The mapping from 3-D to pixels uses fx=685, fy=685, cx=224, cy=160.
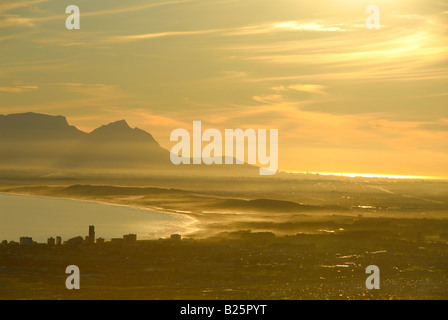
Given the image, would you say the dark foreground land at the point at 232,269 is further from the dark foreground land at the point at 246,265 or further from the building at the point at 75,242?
the building at the point at 75,242

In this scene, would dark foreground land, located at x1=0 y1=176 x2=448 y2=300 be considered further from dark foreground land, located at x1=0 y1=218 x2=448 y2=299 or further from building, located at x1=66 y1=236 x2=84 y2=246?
building, located at x1=66 y1=236 x2=84 y2=246

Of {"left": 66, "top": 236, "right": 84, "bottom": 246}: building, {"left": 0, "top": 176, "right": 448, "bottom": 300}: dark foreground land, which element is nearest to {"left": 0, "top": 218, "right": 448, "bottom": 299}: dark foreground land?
{"left": 0, "top": 176, "right": 448, "bottom": 300}: dark foreground land

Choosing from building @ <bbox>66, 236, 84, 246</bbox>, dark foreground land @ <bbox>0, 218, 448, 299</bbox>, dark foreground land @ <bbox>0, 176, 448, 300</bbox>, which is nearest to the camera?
dark foreground land @ <bbox>0, 218, 448, 299</bbox>

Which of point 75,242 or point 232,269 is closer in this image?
point 232,269

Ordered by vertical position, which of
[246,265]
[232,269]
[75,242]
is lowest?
[232,269]

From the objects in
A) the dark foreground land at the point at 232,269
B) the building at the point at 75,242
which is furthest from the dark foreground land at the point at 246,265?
the building at the point at 75,242

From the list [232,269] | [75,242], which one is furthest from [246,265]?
[75,242]

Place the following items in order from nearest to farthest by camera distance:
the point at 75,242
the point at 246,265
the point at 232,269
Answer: the point at 232,269 < the point at 246,265 < the point at 75,242

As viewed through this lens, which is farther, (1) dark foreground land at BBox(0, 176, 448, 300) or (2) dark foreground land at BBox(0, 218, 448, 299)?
(1) dark foreground land at BBox(0, 176, 448, 300)

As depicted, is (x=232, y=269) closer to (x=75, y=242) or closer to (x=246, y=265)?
(x=246, y=265)
